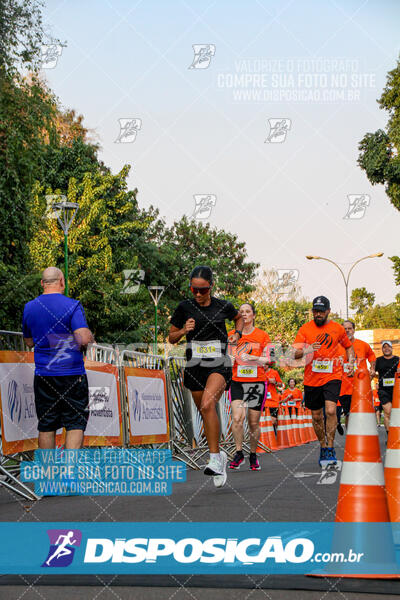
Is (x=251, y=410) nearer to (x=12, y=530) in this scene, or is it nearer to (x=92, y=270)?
(x=12, y=530)

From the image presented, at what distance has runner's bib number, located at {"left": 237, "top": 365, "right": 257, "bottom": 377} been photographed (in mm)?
11609

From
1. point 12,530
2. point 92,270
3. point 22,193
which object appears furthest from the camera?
point 92,270

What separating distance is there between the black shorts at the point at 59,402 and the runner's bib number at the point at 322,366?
3.43 m

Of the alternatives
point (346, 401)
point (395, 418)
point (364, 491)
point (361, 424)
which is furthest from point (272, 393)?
point (364, 491)

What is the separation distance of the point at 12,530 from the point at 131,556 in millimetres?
1311

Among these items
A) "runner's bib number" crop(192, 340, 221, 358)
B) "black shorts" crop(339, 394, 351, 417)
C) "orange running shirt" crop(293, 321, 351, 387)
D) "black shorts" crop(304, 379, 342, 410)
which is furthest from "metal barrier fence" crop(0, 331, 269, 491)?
"black shorts" crop(339, 394, 351, 417)

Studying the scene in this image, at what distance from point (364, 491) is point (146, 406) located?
630 centimetres

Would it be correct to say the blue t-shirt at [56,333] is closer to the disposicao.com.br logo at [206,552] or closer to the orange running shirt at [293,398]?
the disposicao.com.br logo at [206,552]

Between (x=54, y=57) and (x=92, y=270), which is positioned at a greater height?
(x=54, y=57)

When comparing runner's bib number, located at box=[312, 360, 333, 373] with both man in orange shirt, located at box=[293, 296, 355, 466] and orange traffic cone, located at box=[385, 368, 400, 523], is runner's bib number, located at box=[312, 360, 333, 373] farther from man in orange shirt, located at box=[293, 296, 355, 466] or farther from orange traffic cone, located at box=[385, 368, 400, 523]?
orange traffic cone, located at box=[385, 368, 400, 523]

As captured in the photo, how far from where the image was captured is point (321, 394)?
10.6 metres

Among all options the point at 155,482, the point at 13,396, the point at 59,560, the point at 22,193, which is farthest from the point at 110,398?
the point at 22,193

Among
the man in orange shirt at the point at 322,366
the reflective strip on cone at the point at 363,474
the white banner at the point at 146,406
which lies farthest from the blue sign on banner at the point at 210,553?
the man in orange shirt at the point at 322,366

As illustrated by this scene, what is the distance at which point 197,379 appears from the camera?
8.62 metres
